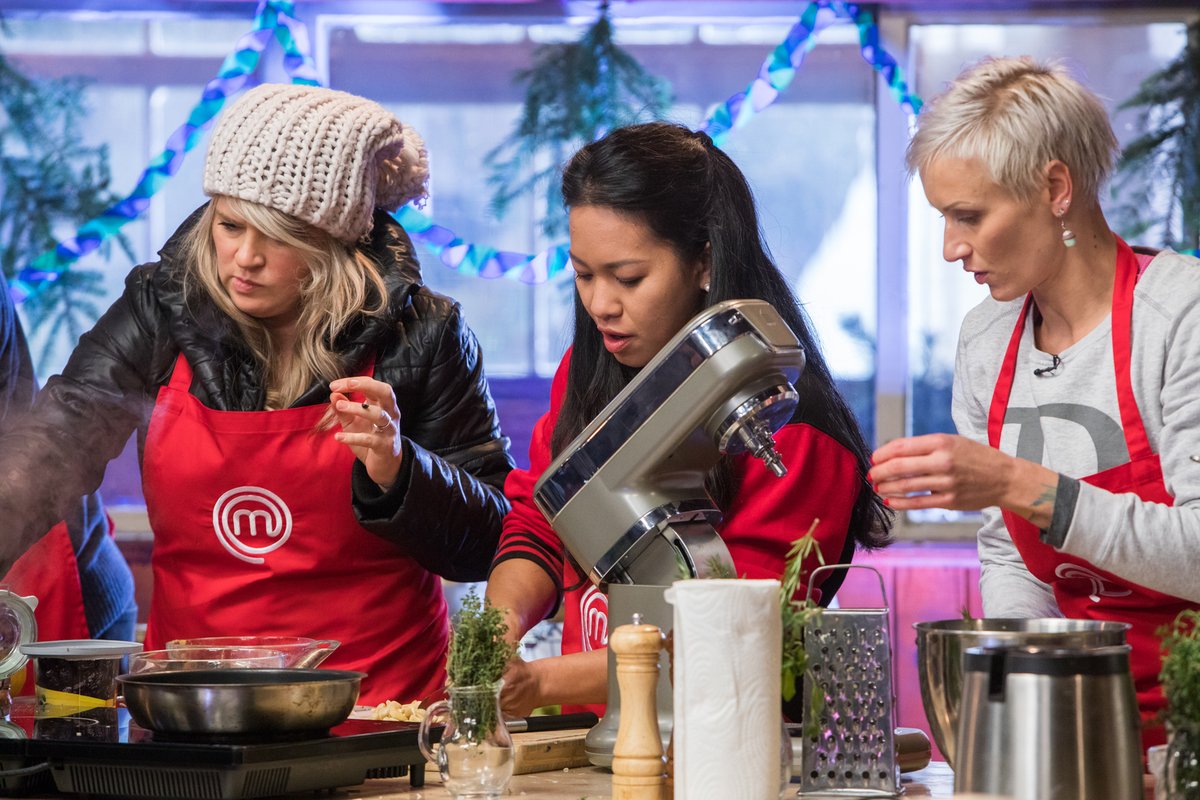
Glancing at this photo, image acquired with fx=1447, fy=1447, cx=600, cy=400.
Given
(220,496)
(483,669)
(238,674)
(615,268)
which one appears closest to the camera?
(483,669)

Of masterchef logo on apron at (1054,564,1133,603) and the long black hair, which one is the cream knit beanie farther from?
masterchef logo on apron at (1054,564,1133,603)

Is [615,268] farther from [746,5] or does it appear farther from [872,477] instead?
[746,5]

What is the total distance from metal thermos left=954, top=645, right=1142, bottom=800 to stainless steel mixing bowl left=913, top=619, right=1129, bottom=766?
9 cm

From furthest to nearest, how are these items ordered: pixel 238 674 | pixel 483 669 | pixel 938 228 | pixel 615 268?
pixel 938 228 < pixel 615 268 < pixel 238 674 < pixel 483 669

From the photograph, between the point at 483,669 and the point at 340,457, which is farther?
the point at 340,457

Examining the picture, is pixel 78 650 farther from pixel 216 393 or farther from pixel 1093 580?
pixel 1093 580

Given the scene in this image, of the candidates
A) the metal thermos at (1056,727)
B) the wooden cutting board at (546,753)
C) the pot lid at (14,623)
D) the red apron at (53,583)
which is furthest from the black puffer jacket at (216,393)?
the metal thermos at (1056,727)

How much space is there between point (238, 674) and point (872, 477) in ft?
2.21

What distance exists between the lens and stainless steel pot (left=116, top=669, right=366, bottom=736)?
1349 mm

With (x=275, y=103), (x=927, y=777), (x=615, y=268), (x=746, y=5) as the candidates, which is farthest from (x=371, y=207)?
(x=746, y=5)

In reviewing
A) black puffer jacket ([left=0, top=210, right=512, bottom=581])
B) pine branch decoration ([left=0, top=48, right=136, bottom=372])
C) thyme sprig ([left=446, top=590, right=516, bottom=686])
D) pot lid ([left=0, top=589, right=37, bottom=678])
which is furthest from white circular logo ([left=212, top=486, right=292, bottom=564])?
pine branch decoration ([left=0, top=48, right=136, bottom=372])

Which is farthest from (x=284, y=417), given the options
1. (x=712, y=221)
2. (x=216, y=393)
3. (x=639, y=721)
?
(x=639, y=721)

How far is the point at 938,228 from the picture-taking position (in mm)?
4406

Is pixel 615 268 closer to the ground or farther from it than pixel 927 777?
farther from it
